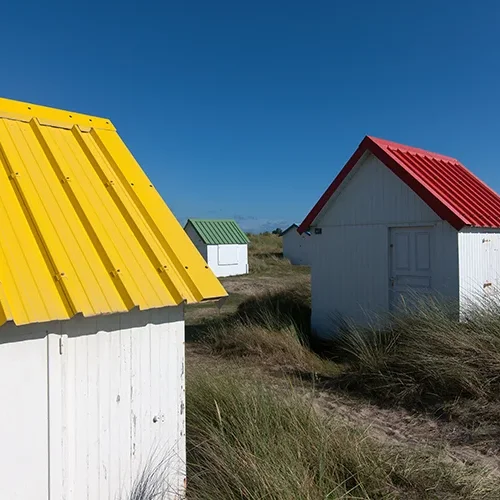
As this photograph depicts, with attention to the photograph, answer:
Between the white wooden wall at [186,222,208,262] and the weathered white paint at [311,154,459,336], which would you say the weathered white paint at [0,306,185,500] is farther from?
the white wooden wall at [186,222,208,262]

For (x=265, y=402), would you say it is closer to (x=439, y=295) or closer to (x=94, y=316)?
(x=94, y=316)

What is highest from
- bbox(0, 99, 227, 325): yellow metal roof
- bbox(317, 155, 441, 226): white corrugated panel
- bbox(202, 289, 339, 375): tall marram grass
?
bbox(317, 155, 441, 226): white corrugated panel

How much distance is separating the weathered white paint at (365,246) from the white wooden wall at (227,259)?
59.8 feet

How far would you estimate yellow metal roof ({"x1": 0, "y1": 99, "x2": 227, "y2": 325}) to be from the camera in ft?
8.76

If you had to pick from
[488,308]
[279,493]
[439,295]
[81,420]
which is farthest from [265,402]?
[439,295]

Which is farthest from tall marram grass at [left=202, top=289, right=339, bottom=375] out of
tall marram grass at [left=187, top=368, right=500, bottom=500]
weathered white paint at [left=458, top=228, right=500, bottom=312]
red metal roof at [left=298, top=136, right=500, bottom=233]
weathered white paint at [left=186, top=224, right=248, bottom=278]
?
weathered white paint at [left=186, top=224, right=248, bottom=278]

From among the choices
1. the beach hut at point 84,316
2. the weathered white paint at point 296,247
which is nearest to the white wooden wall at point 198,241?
the weathered white paint at point 296,247

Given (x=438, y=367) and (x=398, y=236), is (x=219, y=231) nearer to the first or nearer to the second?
(x=398, y=236)

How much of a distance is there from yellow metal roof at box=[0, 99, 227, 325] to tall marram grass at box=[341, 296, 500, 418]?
4.33 m

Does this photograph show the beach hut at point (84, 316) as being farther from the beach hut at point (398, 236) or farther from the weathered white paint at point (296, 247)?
the weathered white paint at point (296, 247)

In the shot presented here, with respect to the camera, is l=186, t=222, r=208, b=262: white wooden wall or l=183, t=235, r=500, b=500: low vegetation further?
l=186, t=222, r=208, b=262: white wooden wall

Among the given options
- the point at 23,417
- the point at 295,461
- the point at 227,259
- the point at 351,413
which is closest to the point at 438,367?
the point at 351,413

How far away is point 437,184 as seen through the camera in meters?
9.91

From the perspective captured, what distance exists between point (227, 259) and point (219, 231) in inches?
79.3
